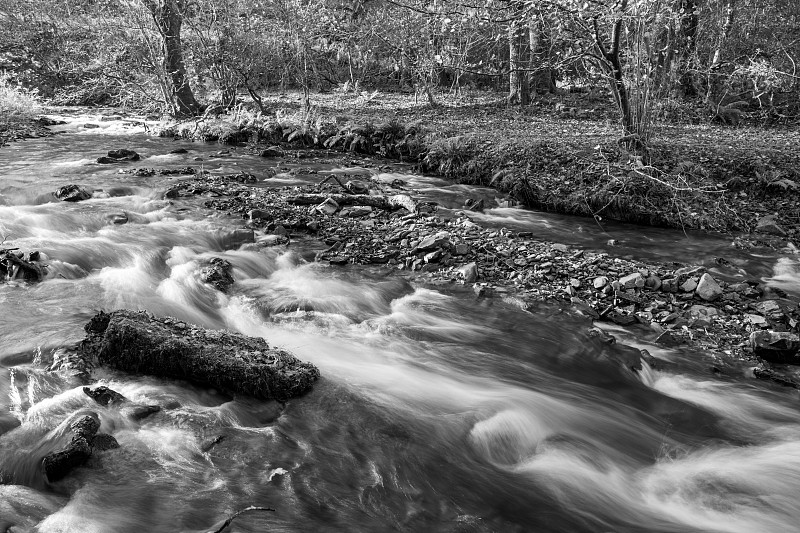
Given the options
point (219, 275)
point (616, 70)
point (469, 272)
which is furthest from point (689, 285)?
point (219, 275)

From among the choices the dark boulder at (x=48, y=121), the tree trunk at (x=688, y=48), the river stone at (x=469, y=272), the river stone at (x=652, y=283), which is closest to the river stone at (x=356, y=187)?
the river stone at (x=469, y=272)

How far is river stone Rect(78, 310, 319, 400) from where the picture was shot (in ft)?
13.1

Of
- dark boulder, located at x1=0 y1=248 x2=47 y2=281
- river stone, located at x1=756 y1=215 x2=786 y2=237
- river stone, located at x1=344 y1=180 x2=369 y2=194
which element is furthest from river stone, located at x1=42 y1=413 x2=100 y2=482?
river stone, located at x1=756 y1=215 x2=786 y2=237

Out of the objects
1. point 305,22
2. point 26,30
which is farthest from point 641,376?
point 26,30

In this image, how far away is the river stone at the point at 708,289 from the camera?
5.58 m

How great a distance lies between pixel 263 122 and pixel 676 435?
1179cm

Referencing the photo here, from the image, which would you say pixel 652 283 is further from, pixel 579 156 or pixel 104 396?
pixel 104 396

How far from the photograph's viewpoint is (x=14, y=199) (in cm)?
851

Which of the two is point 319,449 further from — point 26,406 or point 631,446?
point 631,446

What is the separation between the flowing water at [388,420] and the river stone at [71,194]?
72.6 inches

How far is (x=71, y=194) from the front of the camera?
859 cm

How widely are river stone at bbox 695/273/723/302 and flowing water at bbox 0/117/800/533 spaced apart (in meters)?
0.93

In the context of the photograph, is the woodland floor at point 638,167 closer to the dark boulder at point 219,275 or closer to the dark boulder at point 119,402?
the dark boulder at point 219,275

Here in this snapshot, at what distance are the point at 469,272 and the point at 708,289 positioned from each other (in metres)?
2.37
